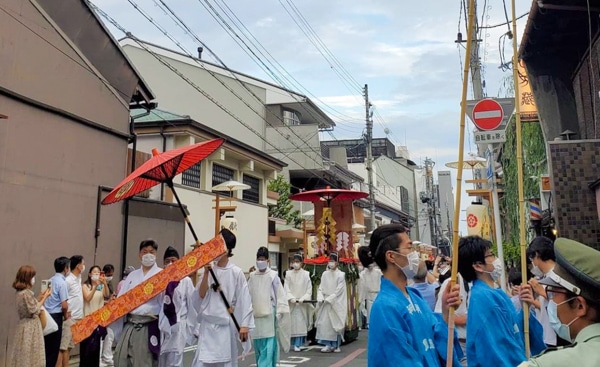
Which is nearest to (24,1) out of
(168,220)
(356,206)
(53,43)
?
(53,43)

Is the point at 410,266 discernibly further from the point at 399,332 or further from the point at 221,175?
the point at 221,175

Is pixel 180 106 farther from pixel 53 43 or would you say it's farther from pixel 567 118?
pixel 567 118

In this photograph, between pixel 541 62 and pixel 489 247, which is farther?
pixel 541 62

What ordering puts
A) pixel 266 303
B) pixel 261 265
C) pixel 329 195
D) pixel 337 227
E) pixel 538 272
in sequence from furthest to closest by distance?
pixel 337 227
pixel 329 195
pixel 261 265
pixel 266 303
pixel 538 272

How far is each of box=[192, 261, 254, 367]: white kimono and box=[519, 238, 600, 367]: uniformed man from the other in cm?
505

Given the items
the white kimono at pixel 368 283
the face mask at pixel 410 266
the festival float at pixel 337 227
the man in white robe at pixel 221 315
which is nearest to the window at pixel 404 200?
the festival float at pixel 337 227

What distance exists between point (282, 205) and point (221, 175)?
8.06 m

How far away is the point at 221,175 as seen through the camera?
20953 mm

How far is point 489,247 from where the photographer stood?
4.48 meters

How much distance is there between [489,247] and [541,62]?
28.2 feet

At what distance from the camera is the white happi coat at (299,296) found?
12344 millimetres

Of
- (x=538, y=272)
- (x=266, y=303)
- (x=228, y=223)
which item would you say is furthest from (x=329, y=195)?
(x=538, y=272)

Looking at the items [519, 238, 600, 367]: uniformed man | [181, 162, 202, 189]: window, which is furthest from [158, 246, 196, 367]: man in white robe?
[181, 162, 202, 189]: window

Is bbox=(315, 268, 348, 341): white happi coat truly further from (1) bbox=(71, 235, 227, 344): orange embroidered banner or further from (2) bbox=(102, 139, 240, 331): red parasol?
(1) bbox=(71, 235, 227, 344): orange embroidered banner
